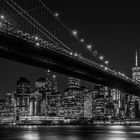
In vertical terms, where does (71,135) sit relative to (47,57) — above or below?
below

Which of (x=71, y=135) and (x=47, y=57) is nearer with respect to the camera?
(x=47, y=57)

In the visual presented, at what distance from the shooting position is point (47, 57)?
143 ft

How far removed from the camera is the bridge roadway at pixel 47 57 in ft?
122

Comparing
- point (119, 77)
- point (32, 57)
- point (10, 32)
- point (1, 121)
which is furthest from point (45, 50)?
point (1, 121)

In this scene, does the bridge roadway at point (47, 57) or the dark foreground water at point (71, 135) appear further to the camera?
the dark foreground water at point (71, 135)

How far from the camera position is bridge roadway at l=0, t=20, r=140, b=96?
37.2 m

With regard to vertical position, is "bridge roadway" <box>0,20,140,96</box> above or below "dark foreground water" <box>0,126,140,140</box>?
above

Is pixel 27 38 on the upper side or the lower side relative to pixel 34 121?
upper

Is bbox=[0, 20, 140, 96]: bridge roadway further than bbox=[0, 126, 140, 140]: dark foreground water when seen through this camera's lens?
No

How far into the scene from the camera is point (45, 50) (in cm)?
4197

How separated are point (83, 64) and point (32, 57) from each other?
9.56 metres

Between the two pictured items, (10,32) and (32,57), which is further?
(32,57)

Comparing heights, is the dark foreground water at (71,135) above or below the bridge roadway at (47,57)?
below

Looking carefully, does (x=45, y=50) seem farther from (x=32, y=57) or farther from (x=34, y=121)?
(x=34, y=121)
